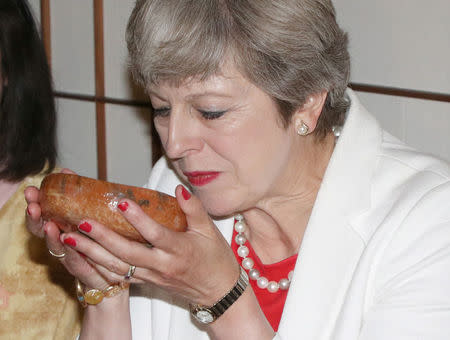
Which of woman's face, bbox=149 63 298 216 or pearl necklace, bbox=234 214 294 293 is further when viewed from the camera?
pearl necklace, bbox=234 214 294 293

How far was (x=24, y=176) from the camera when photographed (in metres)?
2.01

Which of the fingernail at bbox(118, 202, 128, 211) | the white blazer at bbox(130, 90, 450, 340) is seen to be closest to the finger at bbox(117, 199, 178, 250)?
the fingernail at bbox(118, 202, 128, 211)

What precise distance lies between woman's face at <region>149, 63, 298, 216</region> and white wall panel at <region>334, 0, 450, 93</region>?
1.46ft

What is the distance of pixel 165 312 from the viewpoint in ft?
5.39

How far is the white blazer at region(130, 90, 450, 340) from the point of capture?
1248 millimetres

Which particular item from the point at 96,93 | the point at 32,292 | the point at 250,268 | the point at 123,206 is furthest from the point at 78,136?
the point at 123,206

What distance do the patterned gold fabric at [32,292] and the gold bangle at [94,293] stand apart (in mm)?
380

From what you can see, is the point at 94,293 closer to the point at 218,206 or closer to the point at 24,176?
the point at 218,206

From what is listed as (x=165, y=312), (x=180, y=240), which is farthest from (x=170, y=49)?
(x=165, y=312)

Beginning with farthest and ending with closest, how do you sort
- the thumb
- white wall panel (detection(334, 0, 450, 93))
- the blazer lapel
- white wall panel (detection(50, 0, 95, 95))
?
white wall panel (detection(50, 0, 95, 95)) < white wall panel (detection(334, 0, 450, 93)) < the blazer lapel < the thumb

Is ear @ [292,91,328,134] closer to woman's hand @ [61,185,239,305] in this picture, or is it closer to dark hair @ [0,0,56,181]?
woman's hand @ [61,185,239,305]

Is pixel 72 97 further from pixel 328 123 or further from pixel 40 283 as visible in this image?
pixel 328 123

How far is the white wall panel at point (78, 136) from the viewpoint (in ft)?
8.83

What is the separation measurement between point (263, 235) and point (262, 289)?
122mm
